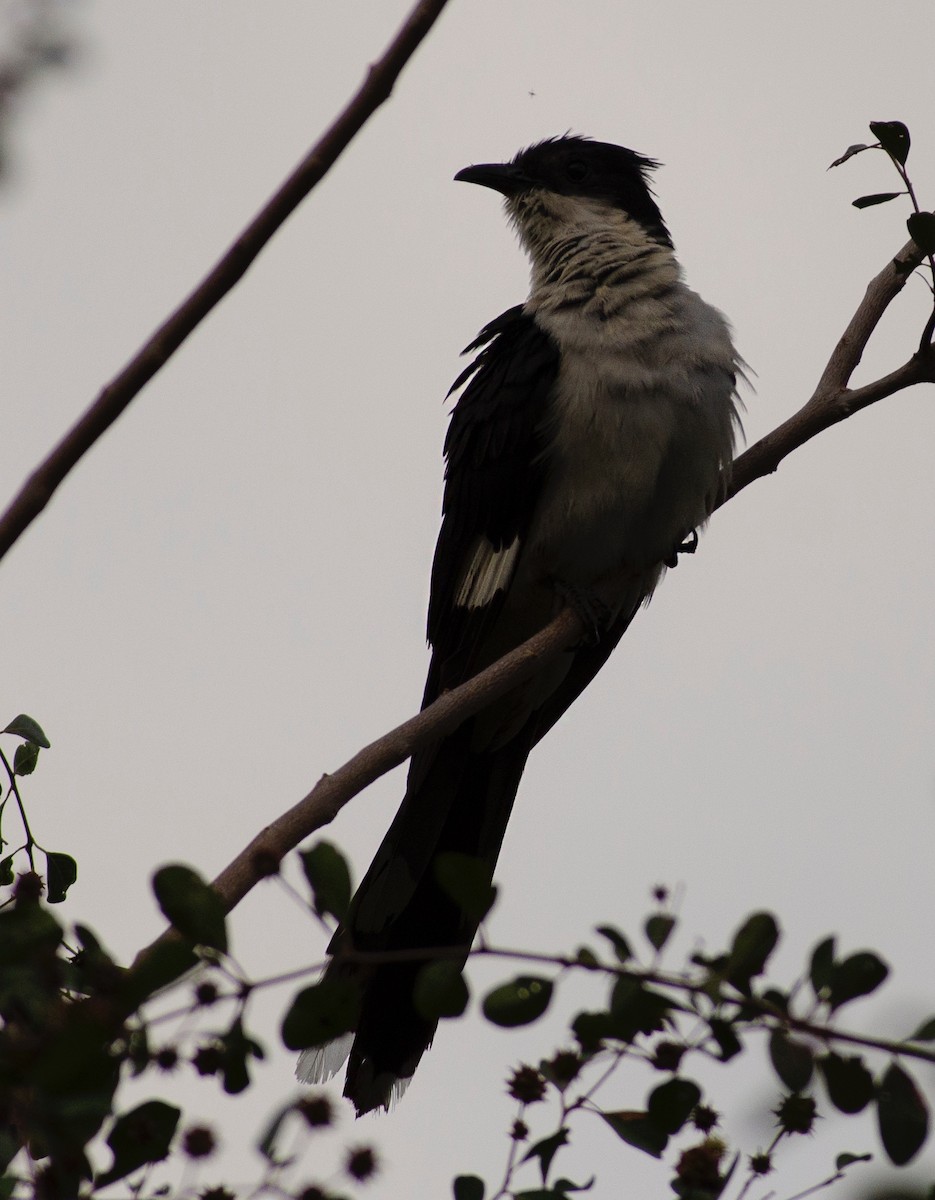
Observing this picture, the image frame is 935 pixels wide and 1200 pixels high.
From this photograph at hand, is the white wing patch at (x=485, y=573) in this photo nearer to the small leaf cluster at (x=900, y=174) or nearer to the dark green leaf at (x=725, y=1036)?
the small leaf cluster at (x=900, y=174)

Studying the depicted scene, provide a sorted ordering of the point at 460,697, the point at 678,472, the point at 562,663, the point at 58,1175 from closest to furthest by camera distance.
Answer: the point at 58,1175, the point at 460,697, the point at 678,472, the point at 562,663

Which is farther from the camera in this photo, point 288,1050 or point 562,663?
point 562,663

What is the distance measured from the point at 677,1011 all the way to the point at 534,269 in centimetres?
376

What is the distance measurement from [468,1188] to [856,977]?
724mm

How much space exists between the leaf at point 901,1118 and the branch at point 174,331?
129 cm

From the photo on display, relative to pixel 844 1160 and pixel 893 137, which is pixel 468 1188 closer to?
pixel 844 1160

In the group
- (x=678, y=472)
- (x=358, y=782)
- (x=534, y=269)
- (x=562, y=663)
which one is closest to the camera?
(x=358, y=782)

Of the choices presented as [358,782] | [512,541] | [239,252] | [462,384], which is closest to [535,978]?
[358,782]

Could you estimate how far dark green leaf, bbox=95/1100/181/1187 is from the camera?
1.88 m

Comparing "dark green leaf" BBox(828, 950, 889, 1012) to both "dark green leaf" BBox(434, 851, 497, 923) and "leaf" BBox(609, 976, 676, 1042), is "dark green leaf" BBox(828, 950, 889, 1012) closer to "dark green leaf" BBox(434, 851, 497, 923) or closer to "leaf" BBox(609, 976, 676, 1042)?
"leaf" BBox(609, 976, 676, 1042)

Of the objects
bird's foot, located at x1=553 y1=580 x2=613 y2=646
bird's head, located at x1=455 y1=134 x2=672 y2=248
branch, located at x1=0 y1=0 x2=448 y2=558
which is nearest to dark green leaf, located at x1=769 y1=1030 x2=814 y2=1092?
branch, located at x1=0 y1=0 x2=448 y2=558

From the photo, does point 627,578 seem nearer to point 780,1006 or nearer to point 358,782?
point 358,782

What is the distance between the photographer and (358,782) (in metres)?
2.68

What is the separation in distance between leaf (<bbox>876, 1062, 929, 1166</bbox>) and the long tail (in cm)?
160
